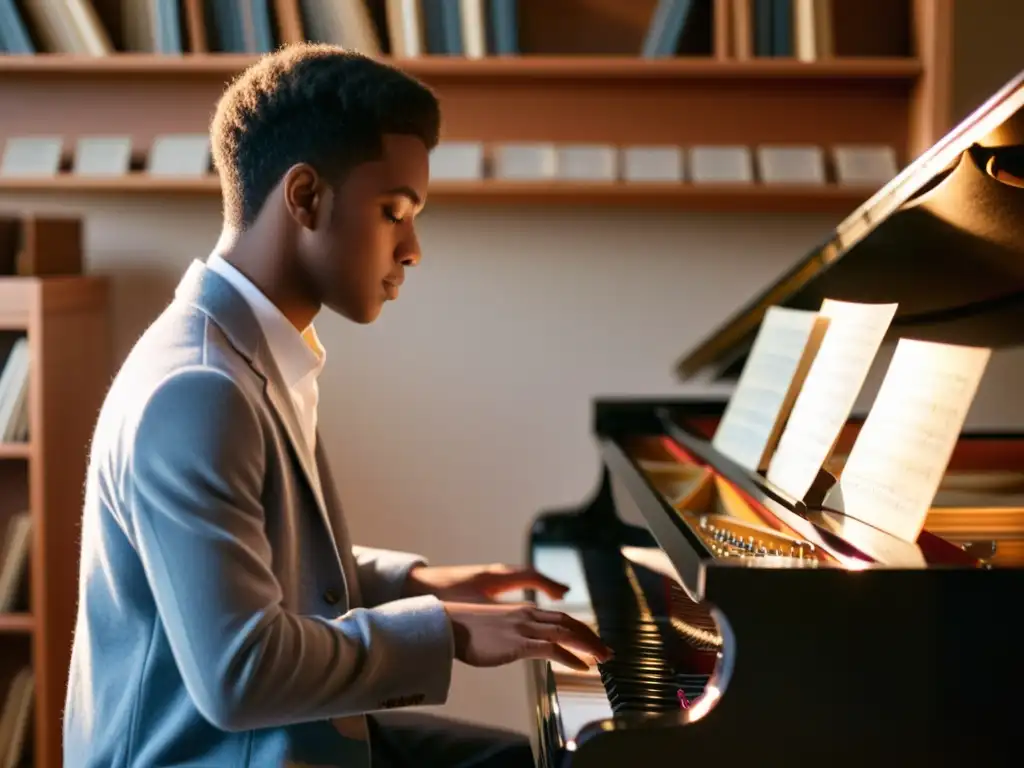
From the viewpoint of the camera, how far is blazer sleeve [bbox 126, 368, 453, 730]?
1.04 m

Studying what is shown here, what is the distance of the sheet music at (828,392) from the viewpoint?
1353 mm

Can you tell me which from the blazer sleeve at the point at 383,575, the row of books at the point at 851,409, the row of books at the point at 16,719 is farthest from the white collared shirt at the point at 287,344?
the row of books at the point at 16,719

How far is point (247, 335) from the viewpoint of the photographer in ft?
3.95

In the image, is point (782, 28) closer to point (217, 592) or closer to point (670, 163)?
point (670, 163)

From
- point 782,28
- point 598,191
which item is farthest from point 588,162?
point 782,28

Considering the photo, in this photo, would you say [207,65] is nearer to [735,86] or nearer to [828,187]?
[735,86]

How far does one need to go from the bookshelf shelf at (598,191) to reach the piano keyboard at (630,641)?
3.38ft

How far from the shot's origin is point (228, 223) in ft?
4.16

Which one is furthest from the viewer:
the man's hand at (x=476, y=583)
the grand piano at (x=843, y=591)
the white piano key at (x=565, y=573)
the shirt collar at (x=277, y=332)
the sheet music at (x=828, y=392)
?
the white piano key at (x=565, y=573)

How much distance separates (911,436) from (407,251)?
58 centimetres

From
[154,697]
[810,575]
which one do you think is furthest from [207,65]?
[810,575]

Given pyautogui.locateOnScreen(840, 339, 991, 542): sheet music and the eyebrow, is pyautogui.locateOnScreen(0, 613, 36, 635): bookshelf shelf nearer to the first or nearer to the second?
the eyebrow

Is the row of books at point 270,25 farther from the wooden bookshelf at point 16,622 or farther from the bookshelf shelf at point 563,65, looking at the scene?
the wooden bookshelf at point 16,622

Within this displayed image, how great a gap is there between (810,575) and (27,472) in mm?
2062
